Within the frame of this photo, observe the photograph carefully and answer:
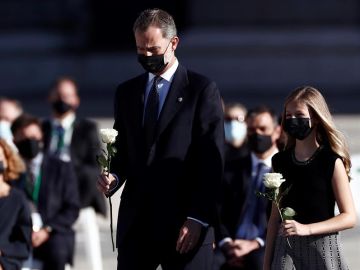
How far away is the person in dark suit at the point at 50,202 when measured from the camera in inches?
351

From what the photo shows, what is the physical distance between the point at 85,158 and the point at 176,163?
4164mm

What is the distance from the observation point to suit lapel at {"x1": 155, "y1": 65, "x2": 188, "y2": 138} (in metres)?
6.13

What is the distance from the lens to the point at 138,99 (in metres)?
6.23

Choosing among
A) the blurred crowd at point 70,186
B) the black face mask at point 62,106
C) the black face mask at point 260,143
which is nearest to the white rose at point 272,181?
the blurred crowd at point 70,186

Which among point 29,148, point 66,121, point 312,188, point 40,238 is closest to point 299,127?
point 312,188

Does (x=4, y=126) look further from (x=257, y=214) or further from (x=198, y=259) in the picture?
(x=198, y=259)

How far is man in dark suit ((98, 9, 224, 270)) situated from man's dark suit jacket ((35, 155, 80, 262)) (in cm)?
278

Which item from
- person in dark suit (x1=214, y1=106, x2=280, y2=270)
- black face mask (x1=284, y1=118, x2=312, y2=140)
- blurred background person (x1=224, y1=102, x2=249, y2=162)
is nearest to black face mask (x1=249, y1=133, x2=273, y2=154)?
person in dark suit (x1=214, y1=106, x2=280, y2=270)

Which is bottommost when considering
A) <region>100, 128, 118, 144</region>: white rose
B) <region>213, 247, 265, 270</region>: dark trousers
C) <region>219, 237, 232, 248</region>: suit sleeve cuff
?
<region>213, 247, 265, 270</region>: dark trousers

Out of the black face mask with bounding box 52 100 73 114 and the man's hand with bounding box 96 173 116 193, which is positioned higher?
the man's hand with bounding box 96 173 116 193

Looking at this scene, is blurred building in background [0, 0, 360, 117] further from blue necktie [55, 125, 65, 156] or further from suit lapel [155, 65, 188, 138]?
suit lapel [155, 65, 188, 138]

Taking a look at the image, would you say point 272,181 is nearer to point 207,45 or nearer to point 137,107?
point 137,107

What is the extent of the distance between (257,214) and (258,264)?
1.15 feet

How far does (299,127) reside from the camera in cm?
593
